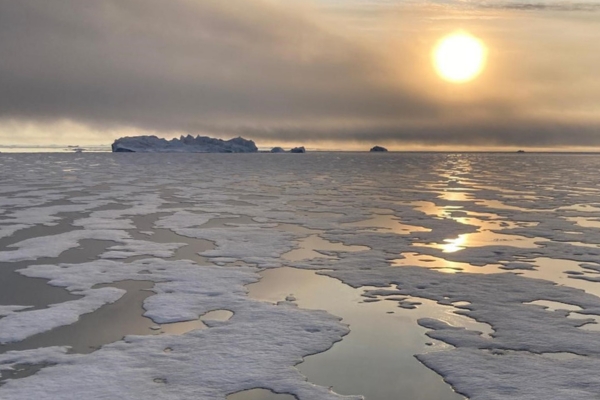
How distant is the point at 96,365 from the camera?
14.6 feet

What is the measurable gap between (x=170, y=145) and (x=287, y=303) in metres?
101

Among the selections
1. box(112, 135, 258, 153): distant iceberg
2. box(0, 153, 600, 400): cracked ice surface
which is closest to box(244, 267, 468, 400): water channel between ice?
box(0, 153, 600, 400): cracked ice surface

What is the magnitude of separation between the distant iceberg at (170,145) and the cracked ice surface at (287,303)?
89.1 metres

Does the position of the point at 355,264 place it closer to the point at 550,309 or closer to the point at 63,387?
the point at 550,309

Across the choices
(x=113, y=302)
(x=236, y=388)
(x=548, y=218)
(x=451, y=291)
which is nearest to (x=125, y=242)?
(x=113, y=302)

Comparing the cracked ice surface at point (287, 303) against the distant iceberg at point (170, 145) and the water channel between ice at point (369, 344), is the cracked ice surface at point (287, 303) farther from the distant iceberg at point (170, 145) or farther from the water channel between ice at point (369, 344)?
the distant iceberg at point (170, 145)

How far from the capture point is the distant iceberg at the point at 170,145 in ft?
336

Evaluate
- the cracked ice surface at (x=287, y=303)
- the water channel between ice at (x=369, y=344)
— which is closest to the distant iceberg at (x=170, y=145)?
the cracked ice surface at (x=287, y=303)

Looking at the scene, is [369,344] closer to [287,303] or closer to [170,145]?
[287,303]

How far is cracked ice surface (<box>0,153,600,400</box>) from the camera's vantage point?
424 cm

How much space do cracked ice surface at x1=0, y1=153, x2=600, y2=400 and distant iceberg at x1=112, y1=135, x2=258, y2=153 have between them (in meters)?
89.1

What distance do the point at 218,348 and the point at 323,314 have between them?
1378 millimetres

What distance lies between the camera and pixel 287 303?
247 inches

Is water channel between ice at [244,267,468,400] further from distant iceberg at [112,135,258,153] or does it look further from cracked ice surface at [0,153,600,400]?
distant iceberg at [112,135,258,153]
